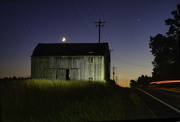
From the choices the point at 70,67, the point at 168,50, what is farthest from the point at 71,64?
the point at 168,50

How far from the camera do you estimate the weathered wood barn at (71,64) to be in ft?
104

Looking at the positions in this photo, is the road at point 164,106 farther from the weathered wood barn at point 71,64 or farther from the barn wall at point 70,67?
the weathered wood barn at point 71,64

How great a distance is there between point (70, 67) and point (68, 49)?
3.75 meters

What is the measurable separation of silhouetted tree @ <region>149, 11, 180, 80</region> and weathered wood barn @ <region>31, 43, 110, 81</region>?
79.4 ft

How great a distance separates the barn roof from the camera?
33.1 m

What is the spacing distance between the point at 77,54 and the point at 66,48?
3.19 meters

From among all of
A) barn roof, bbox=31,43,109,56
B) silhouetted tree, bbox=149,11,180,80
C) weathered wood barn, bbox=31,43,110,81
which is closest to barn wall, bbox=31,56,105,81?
weathered wood barn, bbox=31,43,110,81

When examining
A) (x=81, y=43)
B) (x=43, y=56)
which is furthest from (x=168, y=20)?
(x=43, y=56)

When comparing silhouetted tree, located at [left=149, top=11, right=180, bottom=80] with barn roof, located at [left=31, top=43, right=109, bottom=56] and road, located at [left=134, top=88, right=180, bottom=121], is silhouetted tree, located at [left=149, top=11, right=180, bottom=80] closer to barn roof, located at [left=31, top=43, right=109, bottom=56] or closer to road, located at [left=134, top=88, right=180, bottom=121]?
barn roof, located at [left=31, top=43, right=109, bottom=56]

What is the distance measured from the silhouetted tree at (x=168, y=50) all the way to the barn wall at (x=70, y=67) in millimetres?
26049

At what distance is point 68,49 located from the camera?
34500 mm

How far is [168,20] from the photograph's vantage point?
4984 cm

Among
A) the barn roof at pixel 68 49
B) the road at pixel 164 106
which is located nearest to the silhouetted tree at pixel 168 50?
the barn roof at pixel 68 49

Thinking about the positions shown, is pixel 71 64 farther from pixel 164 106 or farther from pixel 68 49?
pixel 164 106
